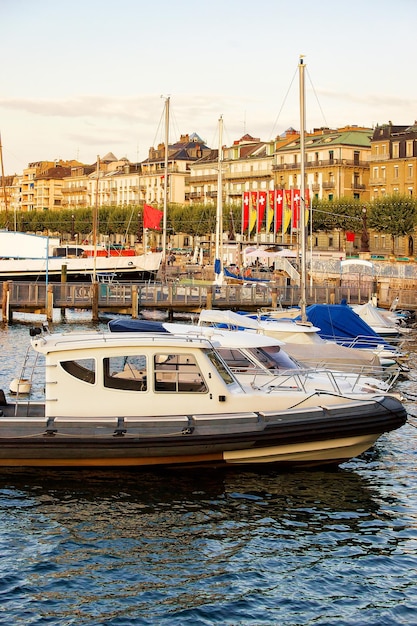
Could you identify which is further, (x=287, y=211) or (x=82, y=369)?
(x=287, y=211)

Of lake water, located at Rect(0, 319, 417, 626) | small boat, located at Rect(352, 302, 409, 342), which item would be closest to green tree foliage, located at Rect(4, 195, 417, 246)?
small boat, located at Rect(352, 302, 409, 342)

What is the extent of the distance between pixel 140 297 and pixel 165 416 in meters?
34.0

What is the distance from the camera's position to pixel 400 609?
14.6 meters

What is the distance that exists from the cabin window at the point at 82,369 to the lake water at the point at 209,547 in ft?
6.11

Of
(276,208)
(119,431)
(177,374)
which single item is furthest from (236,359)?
(276,208)

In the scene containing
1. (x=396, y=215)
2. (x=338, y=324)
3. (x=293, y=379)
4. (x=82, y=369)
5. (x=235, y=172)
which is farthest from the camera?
(x=235, y=172)

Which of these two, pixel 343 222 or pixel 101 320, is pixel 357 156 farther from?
pixel 101 320

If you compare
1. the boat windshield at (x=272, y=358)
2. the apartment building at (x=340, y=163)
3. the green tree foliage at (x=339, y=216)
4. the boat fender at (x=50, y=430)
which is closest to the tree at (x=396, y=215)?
the green tree foliage at (x=339, y=216)

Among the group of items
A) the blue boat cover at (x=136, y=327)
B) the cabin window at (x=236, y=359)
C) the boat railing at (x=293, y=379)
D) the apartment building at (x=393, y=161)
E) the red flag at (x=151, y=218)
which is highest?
the apartment building at (x=393, y=161)

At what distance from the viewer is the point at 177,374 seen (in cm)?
1991

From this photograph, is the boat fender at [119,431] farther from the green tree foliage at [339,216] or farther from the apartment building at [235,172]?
the apartment building at [235,172]

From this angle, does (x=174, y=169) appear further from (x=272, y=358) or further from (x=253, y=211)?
(x=272, y=358)

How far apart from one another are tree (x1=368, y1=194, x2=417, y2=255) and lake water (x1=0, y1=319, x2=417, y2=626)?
81268 millimetres

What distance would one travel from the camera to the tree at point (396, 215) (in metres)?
101
